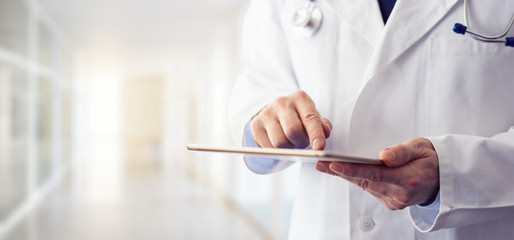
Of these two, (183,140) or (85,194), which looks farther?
(183,140)

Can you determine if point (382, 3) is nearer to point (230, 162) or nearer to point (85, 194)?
point (230, 162)

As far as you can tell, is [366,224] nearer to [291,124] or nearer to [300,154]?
[291,124]

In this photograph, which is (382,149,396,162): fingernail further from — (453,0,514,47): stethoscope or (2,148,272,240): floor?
(2,148,272,240): floor

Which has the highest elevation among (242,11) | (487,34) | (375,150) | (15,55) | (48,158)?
(242,11)

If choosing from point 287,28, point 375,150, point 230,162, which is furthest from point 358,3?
point 230,162

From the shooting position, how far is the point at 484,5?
83 centimetres

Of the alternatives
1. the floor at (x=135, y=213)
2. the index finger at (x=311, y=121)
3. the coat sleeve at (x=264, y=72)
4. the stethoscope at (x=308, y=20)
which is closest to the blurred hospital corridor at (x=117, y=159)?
the floor at (x=135, y=213)

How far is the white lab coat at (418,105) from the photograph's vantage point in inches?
29.7

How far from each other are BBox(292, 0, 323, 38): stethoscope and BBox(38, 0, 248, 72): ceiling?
5000 mm

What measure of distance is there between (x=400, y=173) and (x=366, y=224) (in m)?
0.24

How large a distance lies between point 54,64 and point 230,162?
13.4 feet

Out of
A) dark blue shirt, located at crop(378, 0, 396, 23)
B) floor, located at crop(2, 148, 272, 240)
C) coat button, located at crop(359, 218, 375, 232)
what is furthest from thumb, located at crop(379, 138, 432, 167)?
floor, located at crop(2, 148, 272, 240)

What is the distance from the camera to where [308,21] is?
928mm

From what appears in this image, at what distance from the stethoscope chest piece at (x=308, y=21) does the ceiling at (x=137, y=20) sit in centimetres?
500
